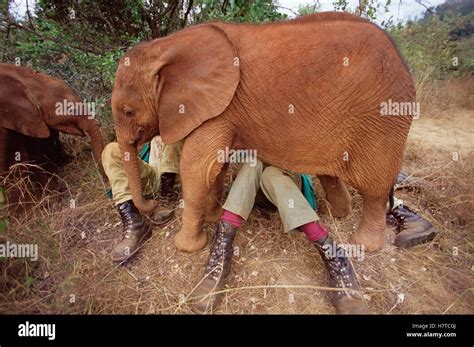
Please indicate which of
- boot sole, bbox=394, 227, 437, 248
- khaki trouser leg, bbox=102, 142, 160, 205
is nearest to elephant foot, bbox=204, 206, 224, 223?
khaki trouser leg, bbox=102, 142, 160, 205

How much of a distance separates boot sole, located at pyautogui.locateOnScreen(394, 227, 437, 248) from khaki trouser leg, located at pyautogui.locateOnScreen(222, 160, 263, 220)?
1102 millimetres

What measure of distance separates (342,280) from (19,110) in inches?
106

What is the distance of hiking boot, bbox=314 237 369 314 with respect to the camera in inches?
76.9

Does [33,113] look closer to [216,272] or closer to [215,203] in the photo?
[215,203]

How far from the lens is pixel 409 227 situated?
8.33 ft

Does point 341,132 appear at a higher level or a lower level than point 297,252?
higher

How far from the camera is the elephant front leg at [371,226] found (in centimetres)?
230

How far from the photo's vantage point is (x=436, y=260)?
2.41 m

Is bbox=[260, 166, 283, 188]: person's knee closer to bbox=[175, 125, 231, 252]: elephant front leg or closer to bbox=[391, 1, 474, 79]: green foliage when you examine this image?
bbox=[175, 125, 231, 252]: elephant front leg

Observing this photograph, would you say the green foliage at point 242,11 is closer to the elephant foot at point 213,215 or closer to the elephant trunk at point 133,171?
the elephant trunk at point 133,171

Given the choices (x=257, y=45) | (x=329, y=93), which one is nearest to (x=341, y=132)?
(x=329, y=93)

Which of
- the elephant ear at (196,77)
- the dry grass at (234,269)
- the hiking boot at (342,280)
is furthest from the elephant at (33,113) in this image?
the hiking boot at (342,280)
